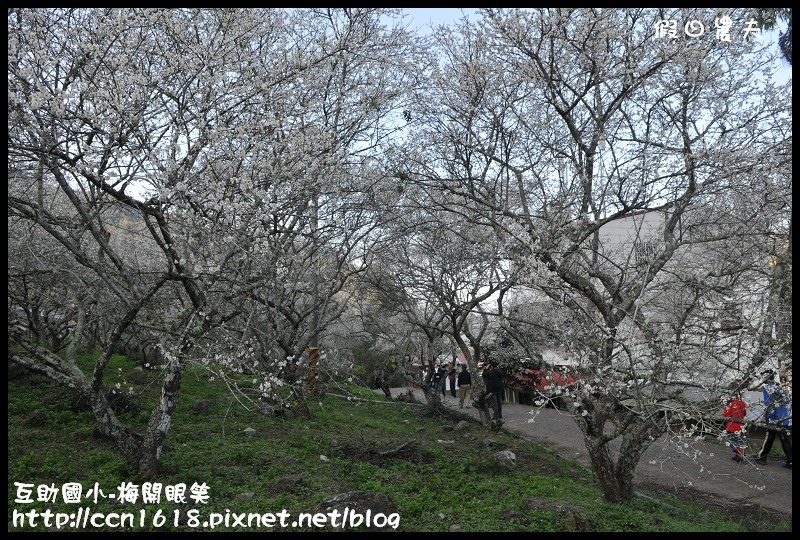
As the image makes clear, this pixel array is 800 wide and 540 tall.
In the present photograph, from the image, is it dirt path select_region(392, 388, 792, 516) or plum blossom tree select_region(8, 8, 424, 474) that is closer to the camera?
plum blossom tree select_region(8, 8, 424, 474)

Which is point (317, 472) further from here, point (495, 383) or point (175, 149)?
point (495, 383)

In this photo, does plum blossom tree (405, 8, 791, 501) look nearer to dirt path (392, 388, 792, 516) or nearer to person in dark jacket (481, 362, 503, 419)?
dirt path (392, 388, 792, 516)

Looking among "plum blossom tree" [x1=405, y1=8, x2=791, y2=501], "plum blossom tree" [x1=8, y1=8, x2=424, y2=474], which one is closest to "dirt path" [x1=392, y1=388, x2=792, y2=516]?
"plum blossom tree" [x1=405, y1=8, x2=791, y2=501]

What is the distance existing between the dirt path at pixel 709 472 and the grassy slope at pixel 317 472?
689 millimetres

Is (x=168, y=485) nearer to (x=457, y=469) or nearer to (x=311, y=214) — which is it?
(x=457, y=469)

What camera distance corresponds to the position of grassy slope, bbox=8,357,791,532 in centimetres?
507

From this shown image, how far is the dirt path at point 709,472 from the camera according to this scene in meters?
6.74

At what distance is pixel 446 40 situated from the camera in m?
7.56

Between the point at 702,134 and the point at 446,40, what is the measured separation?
10.9ft

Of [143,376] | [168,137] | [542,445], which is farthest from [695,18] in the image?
[143,376]

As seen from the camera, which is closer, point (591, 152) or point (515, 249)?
point (591, 152)

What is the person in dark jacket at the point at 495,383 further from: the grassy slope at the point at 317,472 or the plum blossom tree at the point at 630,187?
the plum blossom tree at the point at 630,187

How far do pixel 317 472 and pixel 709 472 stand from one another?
4079 millimetres

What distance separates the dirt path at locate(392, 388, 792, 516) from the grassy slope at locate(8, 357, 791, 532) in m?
0.69
